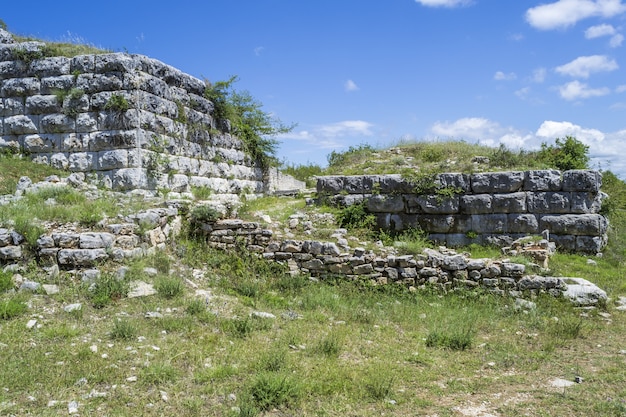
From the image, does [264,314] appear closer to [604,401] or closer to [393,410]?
[393,410]

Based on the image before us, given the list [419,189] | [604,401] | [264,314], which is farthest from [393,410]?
[419,189]

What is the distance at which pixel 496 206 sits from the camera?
37.5ft

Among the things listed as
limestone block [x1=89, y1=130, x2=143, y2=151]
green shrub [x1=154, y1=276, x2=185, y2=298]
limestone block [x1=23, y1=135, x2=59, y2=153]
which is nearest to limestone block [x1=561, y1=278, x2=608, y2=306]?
green shrub [x1=154, y1=276, x2=185, y2=298]

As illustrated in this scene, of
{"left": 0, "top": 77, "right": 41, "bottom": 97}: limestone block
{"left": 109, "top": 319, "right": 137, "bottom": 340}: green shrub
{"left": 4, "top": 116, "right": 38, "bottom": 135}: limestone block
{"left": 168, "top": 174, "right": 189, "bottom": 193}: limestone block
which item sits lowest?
{"left": 109, "top": 319, "right": 137, "bottom": 340}: green shrub

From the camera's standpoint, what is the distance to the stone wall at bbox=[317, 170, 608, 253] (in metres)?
11.1

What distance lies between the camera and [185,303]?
24.3 ft

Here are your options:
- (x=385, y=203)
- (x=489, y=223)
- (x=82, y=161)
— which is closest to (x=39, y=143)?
(x=82, y=161)

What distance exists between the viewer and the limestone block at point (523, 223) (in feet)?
36.8

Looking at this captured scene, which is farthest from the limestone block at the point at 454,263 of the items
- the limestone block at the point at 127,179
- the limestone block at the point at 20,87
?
the limestone block at the point at 20,87

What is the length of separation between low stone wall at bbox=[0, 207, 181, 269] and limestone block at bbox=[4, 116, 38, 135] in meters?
5.64

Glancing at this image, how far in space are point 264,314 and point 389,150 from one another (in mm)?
9595

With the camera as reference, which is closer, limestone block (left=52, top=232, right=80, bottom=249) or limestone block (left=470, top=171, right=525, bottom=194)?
limestone block (left=52, top=232, right=80, bottom=249)

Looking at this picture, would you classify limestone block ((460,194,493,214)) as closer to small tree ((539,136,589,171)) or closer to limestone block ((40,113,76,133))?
small tree ((539,136,589,171))

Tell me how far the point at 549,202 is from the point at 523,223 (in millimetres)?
752
